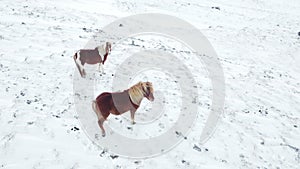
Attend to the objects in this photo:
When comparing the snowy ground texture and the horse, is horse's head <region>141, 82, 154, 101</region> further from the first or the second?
the horse

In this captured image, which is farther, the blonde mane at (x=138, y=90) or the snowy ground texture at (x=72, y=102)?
the blonde mane at (x=138, y=90)

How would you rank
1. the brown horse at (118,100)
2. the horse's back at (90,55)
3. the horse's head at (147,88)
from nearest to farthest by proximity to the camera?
the brown horse at (118,100) < the horse's head at (147,88) < the horse's back at (90,55)

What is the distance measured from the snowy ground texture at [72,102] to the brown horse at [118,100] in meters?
0.88

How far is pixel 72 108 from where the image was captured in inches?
291

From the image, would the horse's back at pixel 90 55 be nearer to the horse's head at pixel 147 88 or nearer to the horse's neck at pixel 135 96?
the horse's neck at pixel 135 96

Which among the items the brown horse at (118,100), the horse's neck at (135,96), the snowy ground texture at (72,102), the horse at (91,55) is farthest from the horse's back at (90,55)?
the horse's neck at (135,96)

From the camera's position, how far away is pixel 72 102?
765 centimetres

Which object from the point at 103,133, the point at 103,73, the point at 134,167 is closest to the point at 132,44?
the point at 103,73

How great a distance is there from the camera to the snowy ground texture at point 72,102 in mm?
6004

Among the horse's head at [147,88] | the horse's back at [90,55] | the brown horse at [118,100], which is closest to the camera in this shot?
the brown horse at [118,100]

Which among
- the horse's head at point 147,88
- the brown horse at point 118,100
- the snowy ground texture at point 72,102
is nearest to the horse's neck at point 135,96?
the brown horse at point 118,100

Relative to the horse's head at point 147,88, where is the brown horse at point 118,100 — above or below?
below

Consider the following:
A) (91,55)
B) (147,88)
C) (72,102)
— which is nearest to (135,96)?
(147,88)

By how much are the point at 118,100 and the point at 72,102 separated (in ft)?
7.32
